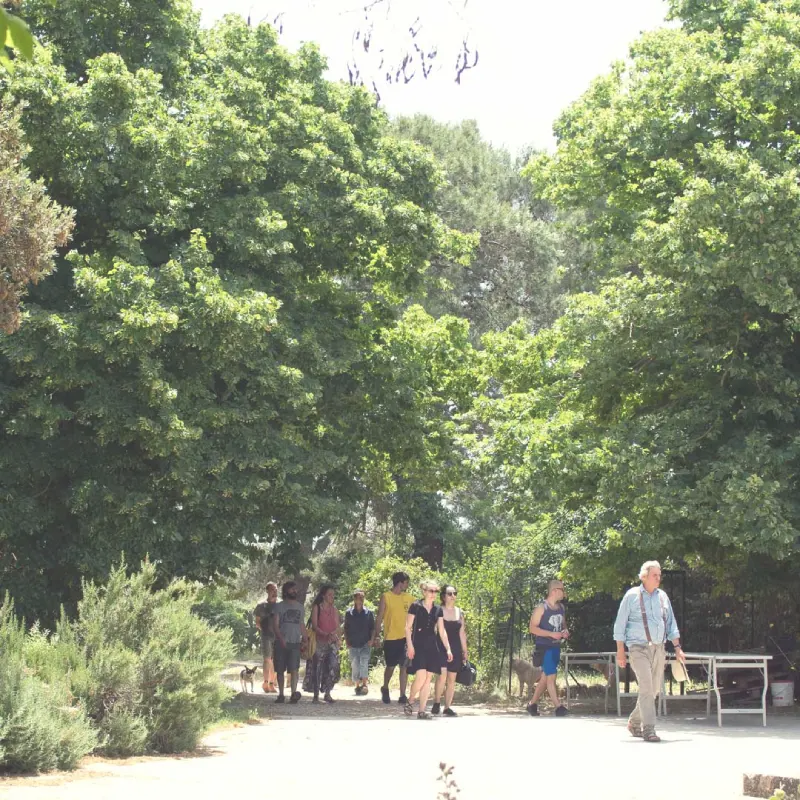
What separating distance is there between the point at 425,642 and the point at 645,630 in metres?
3.93

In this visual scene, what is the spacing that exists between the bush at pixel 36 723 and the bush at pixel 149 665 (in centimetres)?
35

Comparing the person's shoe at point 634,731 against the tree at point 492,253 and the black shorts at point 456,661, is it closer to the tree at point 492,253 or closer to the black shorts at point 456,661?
the black shorts at point 456,661

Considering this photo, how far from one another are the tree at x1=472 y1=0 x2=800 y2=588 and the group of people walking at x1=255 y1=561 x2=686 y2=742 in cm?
179

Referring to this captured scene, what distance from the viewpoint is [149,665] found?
10.5 m

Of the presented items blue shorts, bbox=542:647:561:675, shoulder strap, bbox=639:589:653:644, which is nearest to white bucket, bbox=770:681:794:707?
blue shorts, bbox=542:647:561:675

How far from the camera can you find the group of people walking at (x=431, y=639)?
12930mm

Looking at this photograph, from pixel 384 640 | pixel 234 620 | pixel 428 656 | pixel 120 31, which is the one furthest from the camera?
pixel 234 620

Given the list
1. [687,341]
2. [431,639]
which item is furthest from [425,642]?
[687,341]

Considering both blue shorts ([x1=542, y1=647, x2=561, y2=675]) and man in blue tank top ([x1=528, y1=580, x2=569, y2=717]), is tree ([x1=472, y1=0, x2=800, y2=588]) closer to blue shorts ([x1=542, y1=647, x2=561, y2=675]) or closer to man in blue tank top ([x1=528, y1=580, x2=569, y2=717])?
man in blue tank top ([x1=528, y1=580, x2=569, y2=717])

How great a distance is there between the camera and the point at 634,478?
17.0 m

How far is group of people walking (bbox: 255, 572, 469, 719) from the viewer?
16.1 m

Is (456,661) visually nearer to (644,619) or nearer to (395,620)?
(395,620)

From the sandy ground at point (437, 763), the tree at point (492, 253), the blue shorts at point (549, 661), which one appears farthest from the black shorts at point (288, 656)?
the tree at point (492, 253)

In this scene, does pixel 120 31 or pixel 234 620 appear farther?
pixel 234 620
